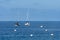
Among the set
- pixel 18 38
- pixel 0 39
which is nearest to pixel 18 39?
pixel 18 38

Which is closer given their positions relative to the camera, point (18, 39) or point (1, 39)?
point (18, 39)

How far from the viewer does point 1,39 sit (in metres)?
32.6

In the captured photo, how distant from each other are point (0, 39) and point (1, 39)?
0.63m

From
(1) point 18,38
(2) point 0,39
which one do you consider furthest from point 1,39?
(1) point 18,38

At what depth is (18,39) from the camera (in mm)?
30516

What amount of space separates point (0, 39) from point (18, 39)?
2941 mm

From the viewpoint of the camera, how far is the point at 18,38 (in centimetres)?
3139

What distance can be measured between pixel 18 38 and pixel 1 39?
274 centimetres

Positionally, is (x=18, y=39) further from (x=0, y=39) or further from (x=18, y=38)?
(x=0, y=39)

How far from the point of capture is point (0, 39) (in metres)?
32.0

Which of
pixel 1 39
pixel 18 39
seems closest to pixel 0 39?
pixel 1 39

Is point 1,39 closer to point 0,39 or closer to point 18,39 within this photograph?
point 0,39

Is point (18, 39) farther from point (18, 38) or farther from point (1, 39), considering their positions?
point (1, 39)
